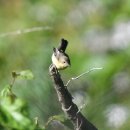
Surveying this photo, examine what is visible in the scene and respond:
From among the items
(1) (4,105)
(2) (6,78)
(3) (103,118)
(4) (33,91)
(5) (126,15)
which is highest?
(5) (126,15)

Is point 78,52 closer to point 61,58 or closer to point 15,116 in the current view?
point 61,58

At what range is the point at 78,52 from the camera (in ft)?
13.4

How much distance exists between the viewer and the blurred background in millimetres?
2594

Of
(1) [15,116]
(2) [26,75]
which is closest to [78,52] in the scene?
(2) [26,75]

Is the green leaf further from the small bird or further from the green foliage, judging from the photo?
the green foliage

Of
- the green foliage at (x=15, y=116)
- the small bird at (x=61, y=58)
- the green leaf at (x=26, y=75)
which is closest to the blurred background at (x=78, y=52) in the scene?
the green leaf at (x=26, y=75)

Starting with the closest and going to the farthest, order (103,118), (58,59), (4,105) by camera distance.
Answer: (4,105)
(58,59)
(103,118)

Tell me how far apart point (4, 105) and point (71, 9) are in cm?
404

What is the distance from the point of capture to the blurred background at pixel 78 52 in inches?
102

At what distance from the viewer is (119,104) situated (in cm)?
332

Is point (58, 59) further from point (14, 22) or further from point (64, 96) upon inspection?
point (14, 22)

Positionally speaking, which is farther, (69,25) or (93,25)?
(69,25)

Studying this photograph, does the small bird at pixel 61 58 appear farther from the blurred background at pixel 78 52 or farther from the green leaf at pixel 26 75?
the blurred background at pixel 78 52

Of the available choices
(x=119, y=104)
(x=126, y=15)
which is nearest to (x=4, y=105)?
(x=119, y=104)
